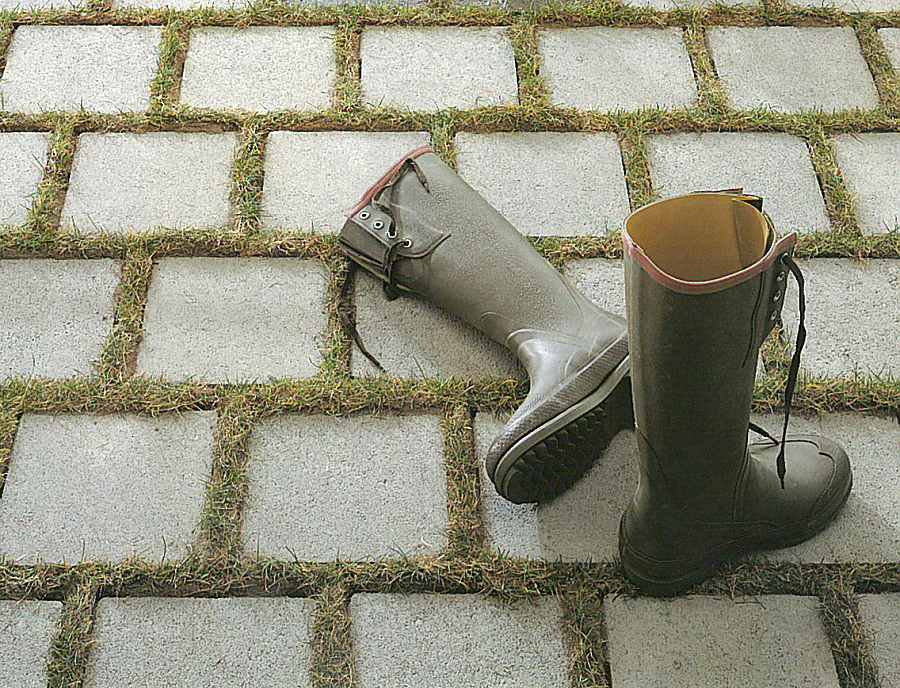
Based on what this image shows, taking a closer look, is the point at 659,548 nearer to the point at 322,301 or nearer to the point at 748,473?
the point at 748,473

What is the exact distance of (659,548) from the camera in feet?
4.41

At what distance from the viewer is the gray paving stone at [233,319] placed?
5.44 ft

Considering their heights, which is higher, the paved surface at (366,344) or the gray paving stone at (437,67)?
the gray paving stone at (437,67)

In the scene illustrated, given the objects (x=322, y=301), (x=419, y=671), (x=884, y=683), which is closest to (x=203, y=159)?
(x=322, y=301)

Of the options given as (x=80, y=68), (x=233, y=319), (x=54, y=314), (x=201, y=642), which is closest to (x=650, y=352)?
(x=201, y=642)

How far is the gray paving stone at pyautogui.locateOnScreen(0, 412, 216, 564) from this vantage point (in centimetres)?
145

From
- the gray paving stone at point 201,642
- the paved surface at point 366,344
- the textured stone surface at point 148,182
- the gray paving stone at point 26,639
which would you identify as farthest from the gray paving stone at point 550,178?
the gray paving stone at point 26,639

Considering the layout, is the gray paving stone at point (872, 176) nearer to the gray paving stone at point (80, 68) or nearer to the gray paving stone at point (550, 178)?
the gray paving stone at point (550, 178)

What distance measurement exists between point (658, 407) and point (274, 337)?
74 centimetres

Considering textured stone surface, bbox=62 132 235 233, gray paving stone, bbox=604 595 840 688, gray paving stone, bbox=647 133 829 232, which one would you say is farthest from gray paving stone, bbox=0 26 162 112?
gray paving stone, bbox=604 595 840 688

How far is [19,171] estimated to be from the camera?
6.32 feet

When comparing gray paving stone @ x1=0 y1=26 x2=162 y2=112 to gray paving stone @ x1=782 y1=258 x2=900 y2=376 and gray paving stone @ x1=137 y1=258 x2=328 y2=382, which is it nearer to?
gray paving stone @ x1=137 y1=258 x2=328 y2=382

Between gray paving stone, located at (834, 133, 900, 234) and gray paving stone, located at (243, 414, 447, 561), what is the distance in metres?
0.91

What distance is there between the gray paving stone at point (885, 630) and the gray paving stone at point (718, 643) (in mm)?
63
